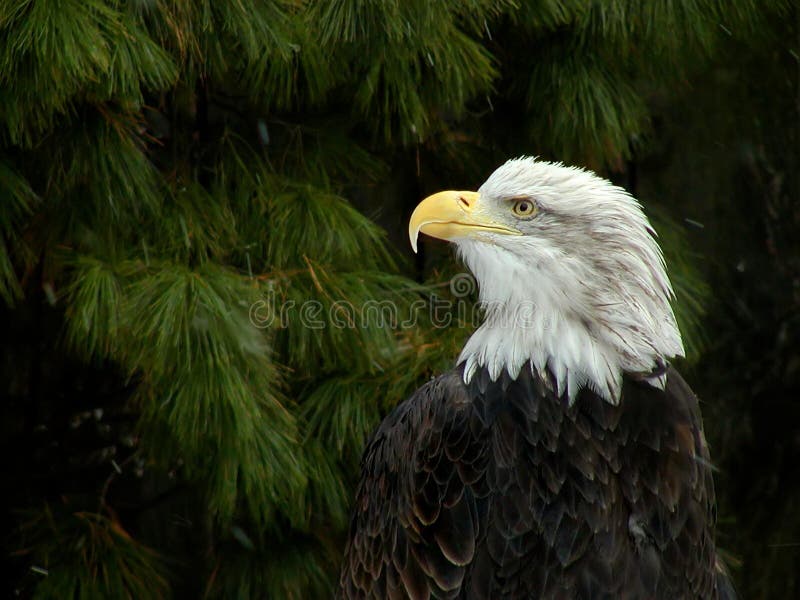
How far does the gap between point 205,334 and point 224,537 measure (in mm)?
675

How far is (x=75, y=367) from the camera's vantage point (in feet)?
10.3

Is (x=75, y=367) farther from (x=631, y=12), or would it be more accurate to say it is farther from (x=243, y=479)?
(x=631, y=12)

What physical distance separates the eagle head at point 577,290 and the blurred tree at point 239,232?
855mm

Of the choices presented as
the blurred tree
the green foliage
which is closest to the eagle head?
the blurred tree

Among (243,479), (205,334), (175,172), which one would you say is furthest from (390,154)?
(243,479)

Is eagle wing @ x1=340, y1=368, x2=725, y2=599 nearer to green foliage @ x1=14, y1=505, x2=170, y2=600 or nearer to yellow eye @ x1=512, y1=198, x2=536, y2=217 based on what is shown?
Result: yellow eye @ x1=512, y1=198, x2=536, y2=217

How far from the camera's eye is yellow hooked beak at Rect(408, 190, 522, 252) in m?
2.01

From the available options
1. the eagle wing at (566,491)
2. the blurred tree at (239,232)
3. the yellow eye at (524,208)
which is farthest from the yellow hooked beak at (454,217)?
the blurred tree at (239,232)

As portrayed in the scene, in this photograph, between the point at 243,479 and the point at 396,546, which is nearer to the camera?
the point at 396,546

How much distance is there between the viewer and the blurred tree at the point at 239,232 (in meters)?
2.57

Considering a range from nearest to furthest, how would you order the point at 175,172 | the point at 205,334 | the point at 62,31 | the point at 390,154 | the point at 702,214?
the point at 62,31 → the point at 205,334 → the point at 175,172 → the point at 390,154 → the point at 702,214

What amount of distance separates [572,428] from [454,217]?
47cm

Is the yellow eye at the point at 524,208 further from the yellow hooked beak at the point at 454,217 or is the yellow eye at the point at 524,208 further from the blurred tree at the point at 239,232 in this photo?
the blurred tree at the point at 239,232

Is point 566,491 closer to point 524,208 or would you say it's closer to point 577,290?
point 577,290
